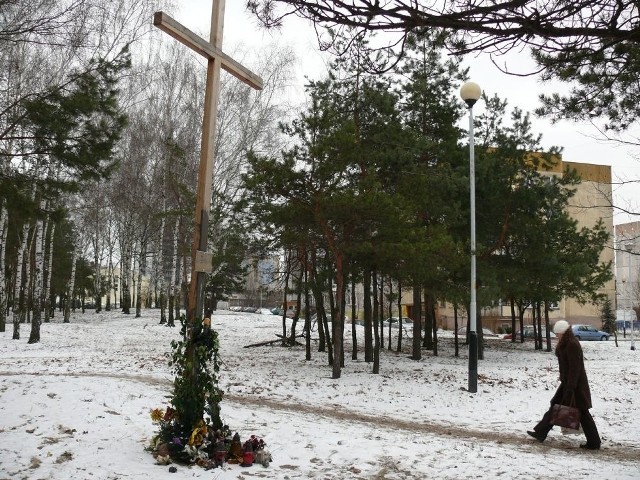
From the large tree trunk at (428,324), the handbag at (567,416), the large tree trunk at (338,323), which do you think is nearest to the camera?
the handbag at (567,416)

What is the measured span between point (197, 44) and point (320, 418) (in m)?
5.81

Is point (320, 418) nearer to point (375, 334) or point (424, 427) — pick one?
point (424, 427)

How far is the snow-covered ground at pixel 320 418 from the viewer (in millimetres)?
5477

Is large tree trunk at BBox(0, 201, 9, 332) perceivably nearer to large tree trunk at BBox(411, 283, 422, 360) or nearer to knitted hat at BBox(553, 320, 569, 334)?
large tree trunk at BBox(411, 283, 422, 360)

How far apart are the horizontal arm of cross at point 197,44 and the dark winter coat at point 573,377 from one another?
5390mm

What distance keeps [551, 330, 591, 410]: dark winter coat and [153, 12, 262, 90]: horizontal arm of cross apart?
5390mm

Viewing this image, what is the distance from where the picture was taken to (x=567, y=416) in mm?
6969

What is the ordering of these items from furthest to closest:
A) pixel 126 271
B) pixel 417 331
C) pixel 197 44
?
pixel 126 271
pixel 417 331
pixel 197 44

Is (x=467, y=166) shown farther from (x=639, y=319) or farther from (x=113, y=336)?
(x=639, y=319)

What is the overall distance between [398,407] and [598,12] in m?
8.10

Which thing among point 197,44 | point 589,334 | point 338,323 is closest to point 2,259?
point 338,323

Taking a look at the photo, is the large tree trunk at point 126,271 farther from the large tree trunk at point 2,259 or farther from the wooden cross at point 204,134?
the wooden cross at point 204,134

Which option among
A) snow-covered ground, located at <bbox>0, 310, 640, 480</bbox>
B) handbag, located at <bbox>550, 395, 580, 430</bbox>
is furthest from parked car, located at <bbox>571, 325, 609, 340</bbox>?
handbag, located at <bbox>550, 395, 580, 430</bbox>

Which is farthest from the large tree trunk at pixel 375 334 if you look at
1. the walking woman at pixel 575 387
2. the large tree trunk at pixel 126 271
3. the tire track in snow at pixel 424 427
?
the large tree trunk at pixel 126 271
